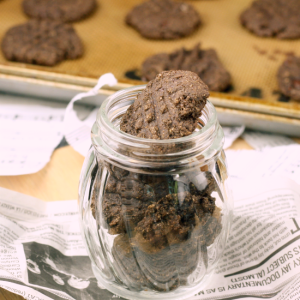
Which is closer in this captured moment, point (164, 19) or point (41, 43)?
point (41, 43)

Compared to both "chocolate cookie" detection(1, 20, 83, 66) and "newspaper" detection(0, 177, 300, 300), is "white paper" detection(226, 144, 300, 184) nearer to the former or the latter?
"newspaper" detection(0, 177, 300, 300)

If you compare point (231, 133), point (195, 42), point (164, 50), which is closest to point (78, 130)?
point (231, 133)

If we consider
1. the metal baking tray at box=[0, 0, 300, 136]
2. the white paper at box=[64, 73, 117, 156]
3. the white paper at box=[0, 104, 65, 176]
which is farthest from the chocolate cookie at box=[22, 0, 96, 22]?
the white paper at box=[64, 73, 117, 156]

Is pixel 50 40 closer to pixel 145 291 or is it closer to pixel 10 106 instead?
pixel 10 106

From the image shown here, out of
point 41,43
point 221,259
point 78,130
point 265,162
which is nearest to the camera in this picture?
point 221,259

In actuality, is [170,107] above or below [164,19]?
above

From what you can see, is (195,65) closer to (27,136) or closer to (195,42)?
(195,42)
